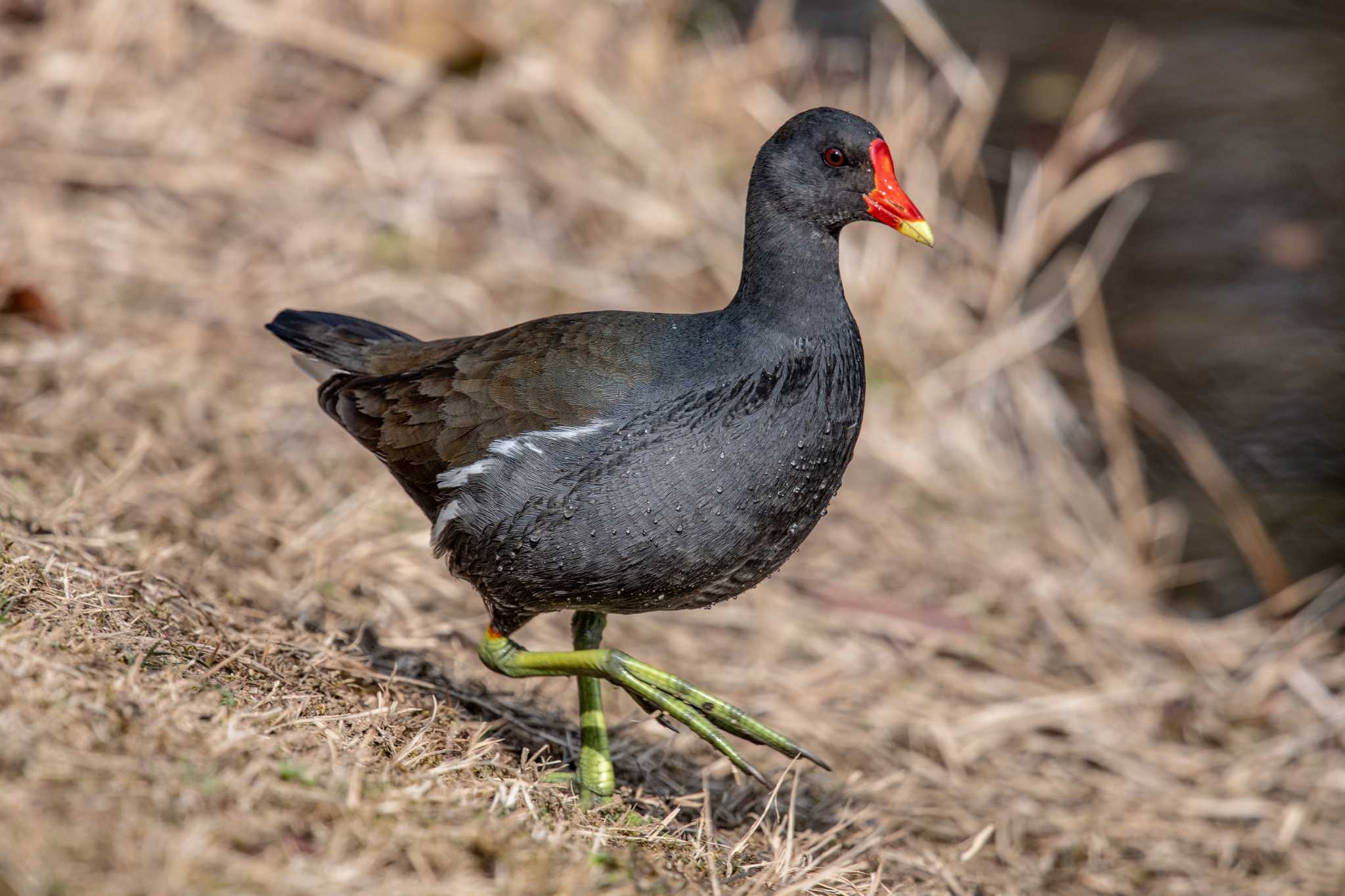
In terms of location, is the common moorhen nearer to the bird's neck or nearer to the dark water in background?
the bird's neck

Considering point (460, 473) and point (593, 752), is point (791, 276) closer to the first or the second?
point (460, 473)

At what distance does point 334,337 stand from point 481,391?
2.29 ft

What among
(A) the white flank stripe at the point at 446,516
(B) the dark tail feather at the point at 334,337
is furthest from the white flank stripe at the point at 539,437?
(B) the dark tail feather at the point at 334,337

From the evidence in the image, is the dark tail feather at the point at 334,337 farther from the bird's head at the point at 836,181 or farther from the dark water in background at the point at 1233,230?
the dark water in background at the point at 1233,230

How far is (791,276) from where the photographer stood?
9.81 ft

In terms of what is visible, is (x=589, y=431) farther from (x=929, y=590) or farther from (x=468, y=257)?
(x=468, y=257)

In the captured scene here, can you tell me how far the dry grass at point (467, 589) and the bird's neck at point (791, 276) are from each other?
38.8 inches

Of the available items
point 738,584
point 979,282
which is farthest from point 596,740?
point 979,282

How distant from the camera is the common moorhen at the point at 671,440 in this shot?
112 inches

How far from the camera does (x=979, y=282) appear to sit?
6.21 metres

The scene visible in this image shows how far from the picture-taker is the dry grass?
2346 millimetres

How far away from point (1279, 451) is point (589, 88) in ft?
11.1

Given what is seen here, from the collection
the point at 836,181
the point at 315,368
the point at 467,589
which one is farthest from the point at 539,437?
the point at 467,589

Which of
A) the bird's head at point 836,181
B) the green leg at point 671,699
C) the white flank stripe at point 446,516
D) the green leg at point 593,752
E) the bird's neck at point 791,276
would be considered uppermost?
the bird's head at point 836,181
